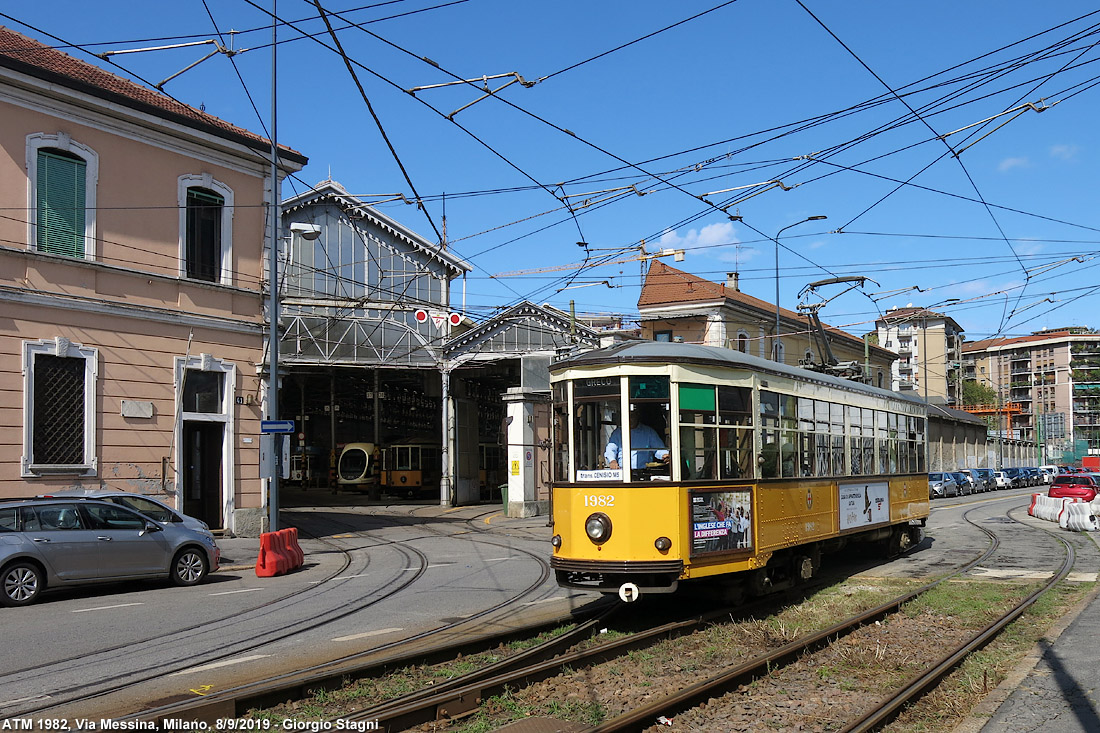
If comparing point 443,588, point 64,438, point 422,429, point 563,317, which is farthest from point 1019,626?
point 422,429

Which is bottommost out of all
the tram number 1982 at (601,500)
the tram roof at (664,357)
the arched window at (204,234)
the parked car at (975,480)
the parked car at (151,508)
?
the parked car at (975,480)

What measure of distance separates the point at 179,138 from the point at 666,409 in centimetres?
1482

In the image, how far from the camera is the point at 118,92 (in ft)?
64.3

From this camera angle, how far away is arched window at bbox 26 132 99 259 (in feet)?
58.6

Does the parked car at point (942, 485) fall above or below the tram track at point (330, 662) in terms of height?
below

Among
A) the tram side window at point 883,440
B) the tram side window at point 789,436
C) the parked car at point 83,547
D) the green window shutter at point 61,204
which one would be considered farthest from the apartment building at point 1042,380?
the parked car at point 83,547

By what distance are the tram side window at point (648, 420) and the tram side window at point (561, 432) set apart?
81cm

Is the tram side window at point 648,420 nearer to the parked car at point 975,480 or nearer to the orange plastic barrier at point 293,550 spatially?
the orange plastic barrier at point 293,550

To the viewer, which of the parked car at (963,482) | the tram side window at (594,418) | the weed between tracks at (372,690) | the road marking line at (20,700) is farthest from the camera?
the parked car at (963,482)

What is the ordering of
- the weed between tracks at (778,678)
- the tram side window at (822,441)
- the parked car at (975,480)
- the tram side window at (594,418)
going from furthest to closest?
the parked car at (975,480)
the tram side window at (822,441)
the tram side window at (594,418)
the weed between tracks at (778,678)

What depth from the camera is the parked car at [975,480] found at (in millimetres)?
51869

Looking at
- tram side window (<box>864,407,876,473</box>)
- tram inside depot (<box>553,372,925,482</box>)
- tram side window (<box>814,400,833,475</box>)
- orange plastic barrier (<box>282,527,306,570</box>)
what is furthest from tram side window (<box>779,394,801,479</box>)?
orange plastic barrier (<box>282,527,306,570</box>)

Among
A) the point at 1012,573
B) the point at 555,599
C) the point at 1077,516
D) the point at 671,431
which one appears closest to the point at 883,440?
the point at 1012,573

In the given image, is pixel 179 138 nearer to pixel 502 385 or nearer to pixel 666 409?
pixel 666 409
